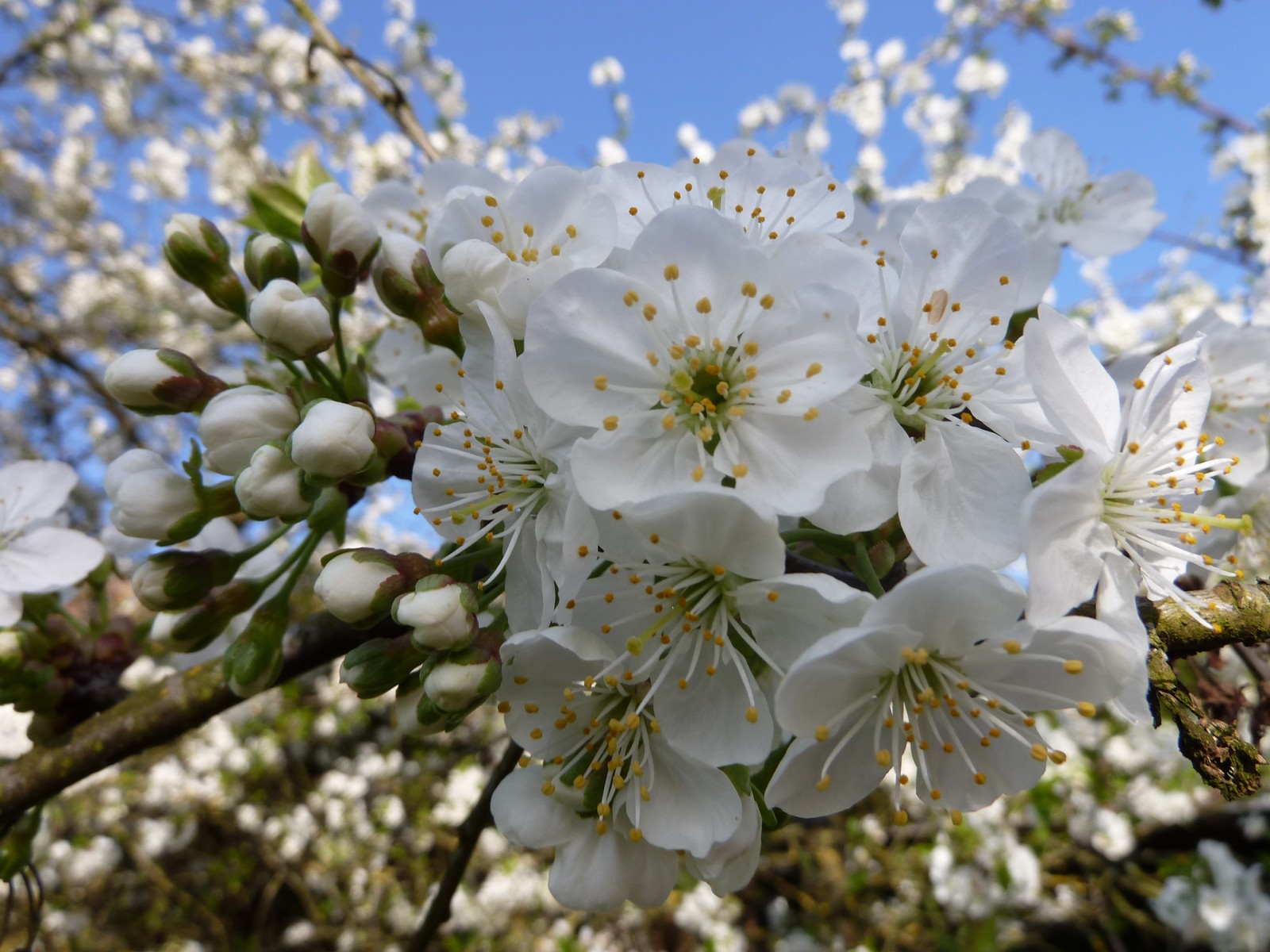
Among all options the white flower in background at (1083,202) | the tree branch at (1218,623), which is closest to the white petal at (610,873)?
the tree branch at (1218,623)

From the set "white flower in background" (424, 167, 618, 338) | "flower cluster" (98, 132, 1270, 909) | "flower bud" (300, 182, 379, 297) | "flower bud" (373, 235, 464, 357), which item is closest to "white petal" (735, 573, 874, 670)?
"flower cluster" (98, 132, 1270, 909)

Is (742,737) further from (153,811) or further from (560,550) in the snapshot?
(153,811)

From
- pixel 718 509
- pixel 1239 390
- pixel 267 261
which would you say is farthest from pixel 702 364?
pixel 1239 390

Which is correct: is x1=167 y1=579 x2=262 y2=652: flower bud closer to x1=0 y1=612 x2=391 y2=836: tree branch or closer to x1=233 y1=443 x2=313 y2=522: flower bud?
x1=0 y1=612 x2=391 y2=836: tree branch

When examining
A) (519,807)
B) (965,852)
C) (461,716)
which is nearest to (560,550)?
(461,716)

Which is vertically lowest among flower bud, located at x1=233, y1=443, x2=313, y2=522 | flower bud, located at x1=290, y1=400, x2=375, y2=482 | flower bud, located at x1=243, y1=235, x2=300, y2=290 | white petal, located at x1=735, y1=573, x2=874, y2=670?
white petal, located at x1=735, y1=573, x2=874, y2=670
